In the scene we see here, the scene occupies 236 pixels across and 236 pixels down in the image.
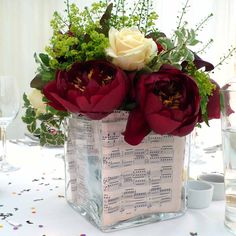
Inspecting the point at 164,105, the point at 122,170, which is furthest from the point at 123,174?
the point at 164,105

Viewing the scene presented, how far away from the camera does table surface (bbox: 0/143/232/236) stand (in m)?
0.63

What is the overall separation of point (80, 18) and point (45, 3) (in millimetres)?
2545

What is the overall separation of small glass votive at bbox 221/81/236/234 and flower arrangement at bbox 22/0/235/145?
0.04 metres

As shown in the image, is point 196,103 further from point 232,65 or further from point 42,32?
point 232,65

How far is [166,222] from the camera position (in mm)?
671

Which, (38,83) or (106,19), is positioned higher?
(106,19)

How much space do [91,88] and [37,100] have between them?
20 cm

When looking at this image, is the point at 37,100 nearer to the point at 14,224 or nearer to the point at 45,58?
the point at 45,58

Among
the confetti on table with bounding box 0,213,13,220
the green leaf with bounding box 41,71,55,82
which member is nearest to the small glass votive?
the green leaf with bounding box 41,71,55,82

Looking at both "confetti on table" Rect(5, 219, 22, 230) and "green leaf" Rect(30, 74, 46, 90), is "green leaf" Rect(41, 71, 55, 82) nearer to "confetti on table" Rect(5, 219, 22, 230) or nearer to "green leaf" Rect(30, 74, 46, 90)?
"green leaf" Rect(30, 74, 46, 90)

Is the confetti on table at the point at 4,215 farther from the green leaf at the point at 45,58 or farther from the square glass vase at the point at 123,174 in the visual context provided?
the green leaf at the point at 45,58

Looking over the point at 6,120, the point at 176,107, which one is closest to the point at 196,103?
the point at 176,107

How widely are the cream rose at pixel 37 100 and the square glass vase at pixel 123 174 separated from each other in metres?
0.05

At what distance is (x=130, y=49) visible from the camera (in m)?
0.58
